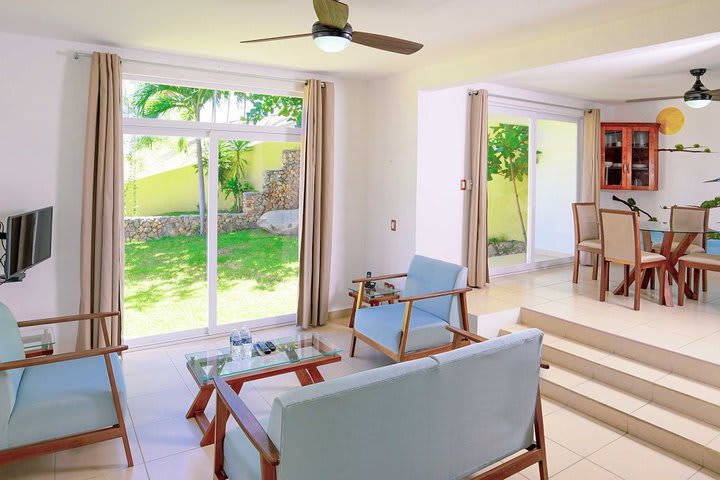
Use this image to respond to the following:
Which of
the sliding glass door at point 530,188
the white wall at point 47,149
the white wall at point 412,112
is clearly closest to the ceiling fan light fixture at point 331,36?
the white wall at point 412,112

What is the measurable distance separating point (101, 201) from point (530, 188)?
5.08 m

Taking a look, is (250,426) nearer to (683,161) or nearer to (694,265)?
(694,265)

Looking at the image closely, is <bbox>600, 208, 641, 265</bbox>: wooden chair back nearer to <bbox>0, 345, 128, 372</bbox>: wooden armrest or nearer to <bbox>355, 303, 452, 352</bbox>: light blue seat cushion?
<bbox>355, 303, 452, 352</bbox>: light blue seat cushion

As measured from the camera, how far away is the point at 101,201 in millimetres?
3969

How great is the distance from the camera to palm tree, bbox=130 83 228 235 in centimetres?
433

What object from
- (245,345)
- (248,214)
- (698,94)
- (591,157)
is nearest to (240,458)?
(245,345)

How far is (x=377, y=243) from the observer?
552 centimetres

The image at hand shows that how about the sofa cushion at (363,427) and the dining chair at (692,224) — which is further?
the dining chair at (692,224)

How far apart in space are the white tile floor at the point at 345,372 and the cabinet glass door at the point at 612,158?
7.29ft

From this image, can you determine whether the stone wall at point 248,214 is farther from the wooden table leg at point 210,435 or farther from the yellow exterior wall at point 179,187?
the wooden table leg at point 210,435

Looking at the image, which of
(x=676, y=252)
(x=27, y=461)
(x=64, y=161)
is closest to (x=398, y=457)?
(x=27, y=461)

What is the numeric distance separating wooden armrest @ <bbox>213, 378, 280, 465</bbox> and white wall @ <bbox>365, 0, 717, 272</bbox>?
123 inches

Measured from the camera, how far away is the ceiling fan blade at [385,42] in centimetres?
276

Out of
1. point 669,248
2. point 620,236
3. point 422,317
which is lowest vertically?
point 422,317
